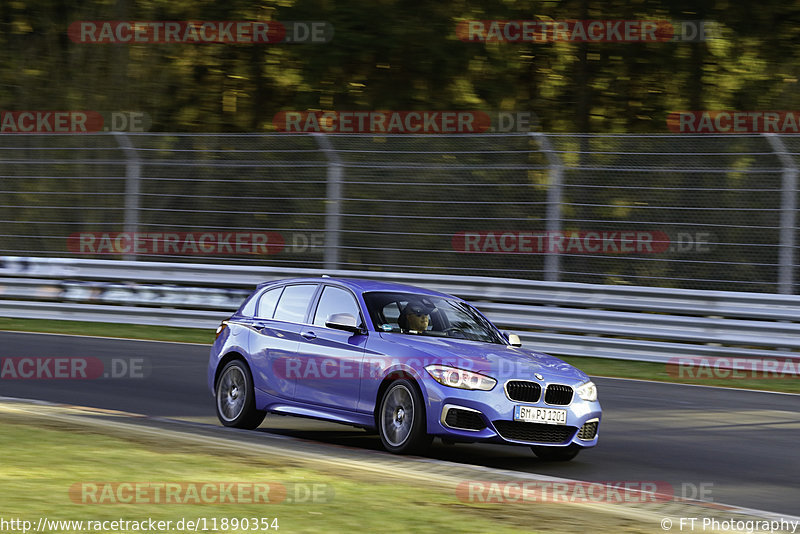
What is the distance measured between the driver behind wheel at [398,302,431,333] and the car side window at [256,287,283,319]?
1482 mm

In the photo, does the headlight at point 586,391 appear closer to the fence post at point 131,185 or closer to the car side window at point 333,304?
the car side window at point 333,304

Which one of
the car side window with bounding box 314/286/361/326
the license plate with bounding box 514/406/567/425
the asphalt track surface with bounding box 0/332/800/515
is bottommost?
the asphalt track surface with bounding box 0/332/800/515

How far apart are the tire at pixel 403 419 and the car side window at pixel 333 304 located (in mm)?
1064

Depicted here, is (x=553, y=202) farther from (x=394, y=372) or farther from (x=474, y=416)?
(x=474, y=416)

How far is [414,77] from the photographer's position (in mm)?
22766

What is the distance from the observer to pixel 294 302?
11172 mm

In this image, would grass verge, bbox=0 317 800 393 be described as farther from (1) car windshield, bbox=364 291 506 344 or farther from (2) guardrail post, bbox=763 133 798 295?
(1) car windshield, bbox=364 291 506 344

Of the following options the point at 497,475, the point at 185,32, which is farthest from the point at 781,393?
the point at 185,32

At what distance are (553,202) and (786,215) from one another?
3183 millimetres

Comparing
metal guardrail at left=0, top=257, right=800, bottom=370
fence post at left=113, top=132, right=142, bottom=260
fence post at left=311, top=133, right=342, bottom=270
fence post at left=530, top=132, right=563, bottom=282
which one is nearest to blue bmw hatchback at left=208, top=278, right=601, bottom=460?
metal guardrail at left=0, top=257, right=800, bottom=370

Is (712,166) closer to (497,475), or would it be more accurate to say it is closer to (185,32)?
(497,475)

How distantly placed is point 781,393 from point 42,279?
12387 millimetres

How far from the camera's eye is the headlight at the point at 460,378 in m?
9.34

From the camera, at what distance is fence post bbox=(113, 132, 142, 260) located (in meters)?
20.6
